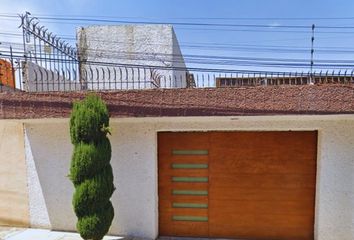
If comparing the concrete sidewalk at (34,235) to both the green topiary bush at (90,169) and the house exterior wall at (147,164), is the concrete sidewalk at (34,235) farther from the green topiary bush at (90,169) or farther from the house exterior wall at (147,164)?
the green topiary bush at (90,169)

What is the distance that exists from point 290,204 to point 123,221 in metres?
3.54

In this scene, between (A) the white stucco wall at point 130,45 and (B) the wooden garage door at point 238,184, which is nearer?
(B) the wooden garage door at point 238,184

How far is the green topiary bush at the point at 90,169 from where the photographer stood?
4680mm

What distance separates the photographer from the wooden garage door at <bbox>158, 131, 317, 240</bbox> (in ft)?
18.3

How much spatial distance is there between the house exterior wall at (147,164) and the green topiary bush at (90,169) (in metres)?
0.78

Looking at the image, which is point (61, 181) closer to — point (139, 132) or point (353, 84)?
point (139, 132)

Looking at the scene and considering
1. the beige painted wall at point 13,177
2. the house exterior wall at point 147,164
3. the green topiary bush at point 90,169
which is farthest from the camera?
the beige painted wall at point 13,177

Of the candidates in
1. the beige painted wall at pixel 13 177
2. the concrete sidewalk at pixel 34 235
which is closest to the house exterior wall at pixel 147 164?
the concrete sidewalk at pixel 34 235

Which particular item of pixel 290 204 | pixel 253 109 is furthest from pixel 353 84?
pixel 290 204

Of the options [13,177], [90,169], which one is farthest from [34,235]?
[90,169]

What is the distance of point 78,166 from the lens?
4.71 m

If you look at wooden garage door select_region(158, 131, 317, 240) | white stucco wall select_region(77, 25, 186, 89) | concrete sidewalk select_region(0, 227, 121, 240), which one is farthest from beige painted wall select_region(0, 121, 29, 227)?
white stucco wall select_region(77, 25, 186, 89)

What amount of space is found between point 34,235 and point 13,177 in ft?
4.85

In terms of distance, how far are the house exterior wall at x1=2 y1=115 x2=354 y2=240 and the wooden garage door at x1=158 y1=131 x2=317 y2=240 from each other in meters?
0.23
